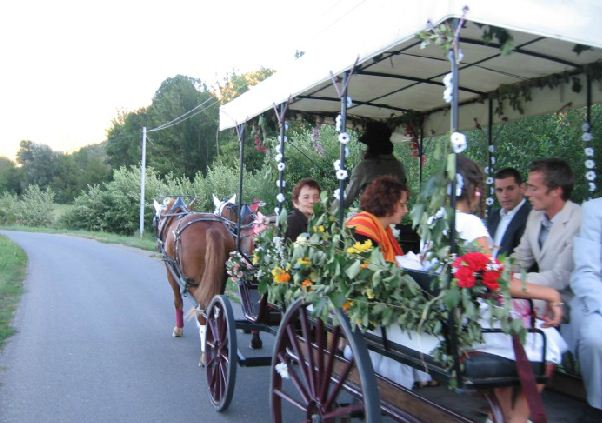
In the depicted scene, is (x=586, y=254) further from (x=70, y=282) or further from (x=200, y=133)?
(x=200, y=133)

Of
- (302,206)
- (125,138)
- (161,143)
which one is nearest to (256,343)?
(302,206)

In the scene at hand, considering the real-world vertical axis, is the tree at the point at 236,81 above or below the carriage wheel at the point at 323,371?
above

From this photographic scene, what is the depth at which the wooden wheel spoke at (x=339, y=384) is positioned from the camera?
322 centimetres

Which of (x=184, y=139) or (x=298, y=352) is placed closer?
(x=298, y=352)

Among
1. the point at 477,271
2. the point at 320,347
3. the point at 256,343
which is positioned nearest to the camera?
the point at 477,271

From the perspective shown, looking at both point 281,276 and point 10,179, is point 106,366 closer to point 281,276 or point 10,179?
point 281,276

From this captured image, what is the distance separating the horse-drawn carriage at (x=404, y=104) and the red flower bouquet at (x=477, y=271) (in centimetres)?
16

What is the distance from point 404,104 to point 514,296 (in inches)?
148

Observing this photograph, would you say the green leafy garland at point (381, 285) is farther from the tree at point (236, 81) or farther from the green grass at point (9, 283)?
the tree at point (236, 81)

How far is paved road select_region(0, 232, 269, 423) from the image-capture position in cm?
498

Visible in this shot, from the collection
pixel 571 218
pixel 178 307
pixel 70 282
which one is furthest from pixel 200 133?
pixel 571 218

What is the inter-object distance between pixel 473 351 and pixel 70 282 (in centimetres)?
1143

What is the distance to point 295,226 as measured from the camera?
16.1ft

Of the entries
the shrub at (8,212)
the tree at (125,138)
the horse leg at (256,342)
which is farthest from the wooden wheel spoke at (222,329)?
the tree at (125,138)
